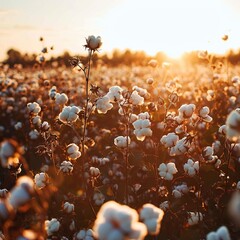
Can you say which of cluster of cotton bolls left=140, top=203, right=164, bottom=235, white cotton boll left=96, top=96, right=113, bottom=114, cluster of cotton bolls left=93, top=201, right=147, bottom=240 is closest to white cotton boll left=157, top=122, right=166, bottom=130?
white cotton boll left=96, top=96, right=113, bottom=114

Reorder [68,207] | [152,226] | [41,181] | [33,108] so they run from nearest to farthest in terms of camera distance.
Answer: [152,226] → [68,207] → [41,181] → [33,108]

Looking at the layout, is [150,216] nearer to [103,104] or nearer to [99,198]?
[99,198]

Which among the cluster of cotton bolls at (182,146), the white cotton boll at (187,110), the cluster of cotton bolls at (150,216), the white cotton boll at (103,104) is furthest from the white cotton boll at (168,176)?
the cluster of cotton bolls at (150,216)

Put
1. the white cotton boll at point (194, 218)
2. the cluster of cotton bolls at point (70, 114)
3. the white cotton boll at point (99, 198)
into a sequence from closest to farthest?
the white cotton boll at point (194, 218), the white cotton boll at point (99, 198), the cluster of cotton bolls at point (70, 114)

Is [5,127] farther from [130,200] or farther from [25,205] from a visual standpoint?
[25,205]

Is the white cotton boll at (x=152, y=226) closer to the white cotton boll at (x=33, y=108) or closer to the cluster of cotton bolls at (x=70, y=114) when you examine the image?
the cluster of cotton bolls at (x=70, y=114)

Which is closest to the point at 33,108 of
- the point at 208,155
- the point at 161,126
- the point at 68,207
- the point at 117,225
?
the point at 161,126

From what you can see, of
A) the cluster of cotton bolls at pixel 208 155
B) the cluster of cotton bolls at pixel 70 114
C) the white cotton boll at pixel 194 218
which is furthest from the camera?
the cluster of cotton bolls at pixel 70 114

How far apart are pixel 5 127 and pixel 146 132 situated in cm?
494

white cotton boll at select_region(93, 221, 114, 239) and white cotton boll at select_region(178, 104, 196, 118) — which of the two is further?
white cotton boll at select_region(178, 104, 196, 118)

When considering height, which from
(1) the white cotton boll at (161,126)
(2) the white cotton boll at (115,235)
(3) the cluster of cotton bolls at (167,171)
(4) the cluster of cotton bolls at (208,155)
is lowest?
(3) the cluster of cotton bolls at (167,171)

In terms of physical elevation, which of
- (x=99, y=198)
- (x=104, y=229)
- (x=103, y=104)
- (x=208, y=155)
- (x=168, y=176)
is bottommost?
(x=99, y=198)

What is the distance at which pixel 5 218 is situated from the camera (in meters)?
1.76

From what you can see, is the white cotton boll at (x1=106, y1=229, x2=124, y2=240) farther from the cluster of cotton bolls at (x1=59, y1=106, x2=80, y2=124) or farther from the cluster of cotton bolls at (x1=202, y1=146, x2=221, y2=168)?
the cluster of cotton bolls at (x1=59, y1=106, x2=80, y2=124)
